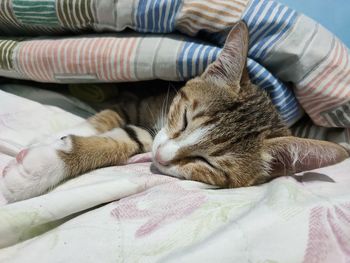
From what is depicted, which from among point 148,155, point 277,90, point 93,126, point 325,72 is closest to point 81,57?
point 93,126

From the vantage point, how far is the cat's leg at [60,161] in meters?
0.87

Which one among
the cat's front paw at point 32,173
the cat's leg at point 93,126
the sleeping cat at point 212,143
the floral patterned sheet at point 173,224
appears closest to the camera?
the floral patterned sheet at point 173,224

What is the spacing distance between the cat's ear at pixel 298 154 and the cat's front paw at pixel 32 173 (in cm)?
60

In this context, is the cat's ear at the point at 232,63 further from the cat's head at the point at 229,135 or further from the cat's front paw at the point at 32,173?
the cat's front paw at the point at 32,173

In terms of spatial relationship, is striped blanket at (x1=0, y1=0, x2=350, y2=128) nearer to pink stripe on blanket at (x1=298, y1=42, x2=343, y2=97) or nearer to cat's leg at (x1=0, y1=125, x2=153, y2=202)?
pink stripe on blanket at (x1=298, y1=42, x2=343, y2=97)

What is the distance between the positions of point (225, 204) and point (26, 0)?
913mm

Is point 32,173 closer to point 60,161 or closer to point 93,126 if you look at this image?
point 60,161

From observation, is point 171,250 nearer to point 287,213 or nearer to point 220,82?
point 287,213

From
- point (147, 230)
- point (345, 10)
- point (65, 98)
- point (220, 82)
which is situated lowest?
point (65, 98)

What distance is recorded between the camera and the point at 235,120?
1124 millimetres

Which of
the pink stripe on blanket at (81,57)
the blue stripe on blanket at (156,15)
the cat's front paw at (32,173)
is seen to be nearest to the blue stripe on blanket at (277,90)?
the blue stripe on blanket at (156,15)

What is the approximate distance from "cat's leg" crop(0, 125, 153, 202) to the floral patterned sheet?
0.06 metres

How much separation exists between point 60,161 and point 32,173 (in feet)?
0.26

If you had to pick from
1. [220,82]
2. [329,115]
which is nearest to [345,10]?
[329,115]
